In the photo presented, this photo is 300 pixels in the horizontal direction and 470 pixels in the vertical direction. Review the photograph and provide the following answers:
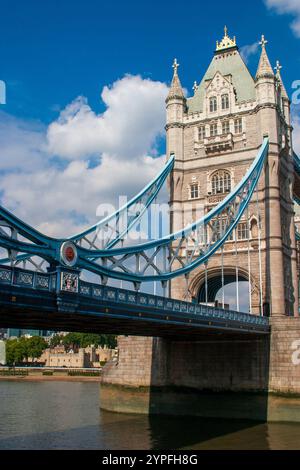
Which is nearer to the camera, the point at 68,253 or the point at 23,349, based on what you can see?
the point at 68,253

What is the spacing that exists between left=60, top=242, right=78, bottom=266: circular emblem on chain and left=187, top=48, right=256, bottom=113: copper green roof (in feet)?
94.6

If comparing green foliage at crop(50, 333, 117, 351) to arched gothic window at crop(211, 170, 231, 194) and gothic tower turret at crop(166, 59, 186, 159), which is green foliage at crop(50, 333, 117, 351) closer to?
gothic tower turret at crop(166, 59, 186, 159)

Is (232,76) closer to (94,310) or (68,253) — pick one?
(94,310)

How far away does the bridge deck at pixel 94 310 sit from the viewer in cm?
1734

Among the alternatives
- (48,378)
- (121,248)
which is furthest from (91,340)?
(121,248)

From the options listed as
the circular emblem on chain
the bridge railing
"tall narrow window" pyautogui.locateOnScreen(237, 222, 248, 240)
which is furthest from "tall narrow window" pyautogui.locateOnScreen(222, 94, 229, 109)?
the circular emblem on chain

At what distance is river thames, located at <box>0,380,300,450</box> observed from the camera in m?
26.1

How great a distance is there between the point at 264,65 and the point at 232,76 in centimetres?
315

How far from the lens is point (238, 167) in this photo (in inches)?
1699

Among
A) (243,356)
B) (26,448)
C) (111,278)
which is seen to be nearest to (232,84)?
(243,356)

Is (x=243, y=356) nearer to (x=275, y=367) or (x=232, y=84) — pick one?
(x=275, y=367)

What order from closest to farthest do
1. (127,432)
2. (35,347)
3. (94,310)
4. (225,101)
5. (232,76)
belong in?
(94,310) → (127,432) → (225,101) → (232,76) → (35,347)

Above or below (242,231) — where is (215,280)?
below

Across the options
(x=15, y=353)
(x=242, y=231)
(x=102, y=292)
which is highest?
(x=242, y=231)
